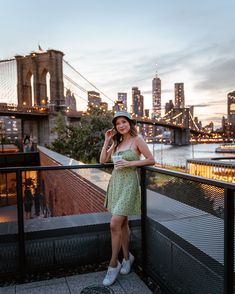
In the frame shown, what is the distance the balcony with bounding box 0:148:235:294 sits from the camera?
239 cm

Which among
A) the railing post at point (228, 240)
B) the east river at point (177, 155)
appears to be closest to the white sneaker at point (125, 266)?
the railing post at point (228, 240)

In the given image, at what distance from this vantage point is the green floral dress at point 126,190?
3.28 meters

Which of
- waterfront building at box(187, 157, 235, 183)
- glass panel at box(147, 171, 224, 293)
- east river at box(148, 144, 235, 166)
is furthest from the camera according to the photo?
east river at box(148, 144, 235, 166)

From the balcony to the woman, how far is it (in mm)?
138

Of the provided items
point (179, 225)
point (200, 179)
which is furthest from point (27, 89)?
point (200, 179)

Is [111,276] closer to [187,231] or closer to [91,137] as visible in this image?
[187,231]

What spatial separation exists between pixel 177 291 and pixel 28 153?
22.7 metres

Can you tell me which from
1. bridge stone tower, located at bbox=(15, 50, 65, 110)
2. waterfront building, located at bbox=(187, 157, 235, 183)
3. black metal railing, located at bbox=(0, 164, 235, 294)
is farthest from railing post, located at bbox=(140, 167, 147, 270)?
bridge stone tower, located at bbox=(15, 50, 65, 110)

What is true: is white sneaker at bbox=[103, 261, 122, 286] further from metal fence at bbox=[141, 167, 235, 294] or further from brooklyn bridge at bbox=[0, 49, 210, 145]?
brooklyn bridge at bbox=[0, 49, 210, 145]

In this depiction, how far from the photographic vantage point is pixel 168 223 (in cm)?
306

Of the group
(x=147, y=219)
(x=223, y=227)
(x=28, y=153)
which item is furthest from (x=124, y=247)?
(x=28, y=153)

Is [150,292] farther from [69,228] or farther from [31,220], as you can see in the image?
[31,220]

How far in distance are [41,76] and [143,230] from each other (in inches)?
2626

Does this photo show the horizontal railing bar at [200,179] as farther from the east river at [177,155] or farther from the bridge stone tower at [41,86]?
the east river at [177,155]
